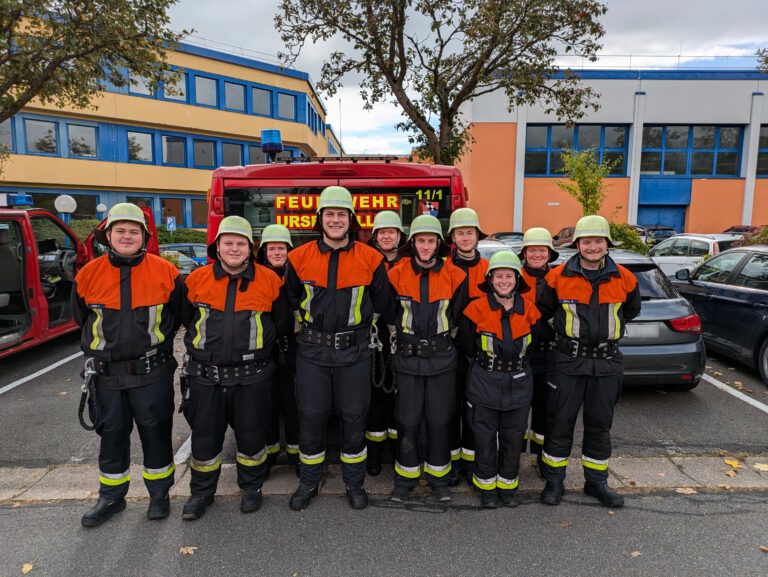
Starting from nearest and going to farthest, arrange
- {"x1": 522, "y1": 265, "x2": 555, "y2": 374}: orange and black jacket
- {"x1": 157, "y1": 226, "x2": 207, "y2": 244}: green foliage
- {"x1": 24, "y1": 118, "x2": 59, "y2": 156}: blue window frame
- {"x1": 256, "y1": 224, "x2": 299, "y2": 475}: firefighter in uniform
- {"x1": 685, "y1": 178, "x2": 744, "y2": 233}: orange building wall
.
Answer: {"x1": 522, "y1": 265, "x2": 555, "y2": 374}: orange and black jacket → {"x1": 256, "y1": 224, "x2": 299, "y2": 475}: firefighter in uniform → {"x1": 24, "y1": 118, "x2": 59, "y2": 156}: blue window frame → {"x1": 157, "y1": 226, "x2": 207, "y2": 244}: green foliage → {"x1": 685, "y1": 178, "x2": 744, "y2": 233}: orange building wall

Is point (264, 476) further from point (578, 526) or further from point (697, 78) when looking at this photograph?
point (697, 78)

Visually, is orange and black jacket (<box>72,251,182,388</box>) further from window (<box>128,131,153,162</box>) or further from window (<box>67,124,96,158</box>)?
window (<box>128,131,153,162</box>)

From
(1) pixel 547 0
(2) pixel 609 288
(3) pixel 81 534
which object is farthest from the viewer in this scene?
(1) pixel 547 0

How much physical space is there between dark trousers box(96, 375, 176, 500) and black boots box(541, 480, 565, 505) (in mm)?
2494

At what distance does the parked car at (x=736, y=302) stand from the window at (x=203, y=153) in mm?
27127

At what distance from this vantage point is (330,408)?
3438mm

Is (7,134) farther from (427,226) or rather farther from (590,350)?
(590,350)

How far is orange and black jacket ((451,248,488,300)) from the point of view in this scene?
3.58 m

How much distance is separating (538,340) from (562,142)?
83.5 ft

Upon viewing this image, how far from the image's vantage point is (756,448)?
439cm

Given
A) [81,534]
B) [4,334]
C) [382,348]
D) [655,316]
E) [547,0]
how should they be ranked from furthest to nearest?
[547,0] < [4,334] < [655,316] < [382,348] < [81,534]

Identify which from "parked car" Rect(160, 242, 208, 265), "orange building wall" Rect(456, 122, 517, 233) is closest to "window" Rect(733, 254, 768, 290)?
"parked car" Rect(160, 242, 208, 265)

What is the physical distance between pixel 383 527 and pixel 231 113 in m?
29.5

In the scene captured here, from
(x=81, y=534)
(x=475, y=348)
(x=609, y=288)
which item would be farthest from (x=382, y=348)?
(x=81, y=534)
